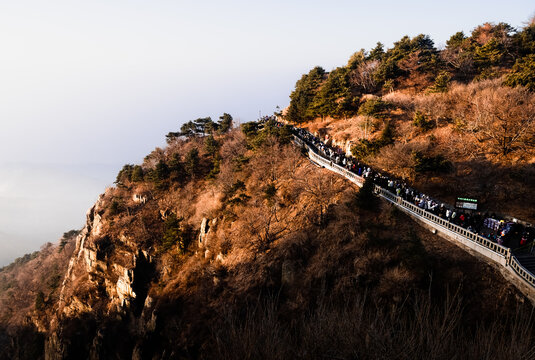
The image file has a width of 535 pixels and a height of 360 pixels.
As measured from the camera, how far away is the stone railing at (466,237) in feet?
54.2

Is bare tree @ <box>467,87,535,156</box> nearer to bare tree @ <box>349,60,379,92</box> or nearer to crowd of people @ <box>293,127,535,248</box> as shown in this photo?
crowd of people @ <box>293,127,535,248</box>

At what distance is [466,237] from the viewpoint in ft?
65.8

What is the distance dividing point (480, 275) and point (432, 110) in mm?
27346

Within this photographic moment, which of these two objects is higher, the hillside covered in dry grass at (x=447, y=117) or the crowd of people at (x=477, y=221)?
the hillside covered in dry grass at (x=447, y=117)

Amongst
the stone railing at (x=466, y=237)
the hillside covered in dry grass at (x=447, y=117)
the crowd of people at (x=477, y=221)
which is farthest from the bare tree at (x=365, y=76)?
the stone railing at (x=466, y=237)

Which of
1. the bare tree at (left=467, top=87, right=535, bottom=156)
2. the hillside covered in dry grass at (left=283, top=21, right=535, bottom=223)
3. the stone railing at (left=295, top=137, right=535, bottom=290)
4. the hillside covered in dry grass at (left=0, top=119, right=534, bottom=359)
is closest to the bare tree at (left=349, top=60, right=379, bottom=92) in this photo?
the hillside covered in dry grass at (left=283, top=21, right=535, bottom=223)

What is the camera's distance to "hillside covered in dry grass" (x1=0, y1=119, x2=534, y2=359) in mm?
10055

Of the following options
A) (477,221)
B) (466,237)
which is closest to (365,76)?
(477,221)

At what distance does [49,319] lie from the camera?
49562 mm

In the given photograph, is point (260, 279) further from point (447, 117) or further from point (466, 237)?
point (447, 117)

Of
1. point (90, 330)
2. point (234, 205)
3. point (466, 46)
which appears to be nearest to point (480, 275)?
point (234, 205)

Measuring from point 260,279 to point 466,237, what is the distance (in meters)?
18.7

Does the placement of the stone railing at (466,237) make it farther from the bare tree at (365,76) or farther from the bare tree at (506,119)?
the bare tree at (365,76)

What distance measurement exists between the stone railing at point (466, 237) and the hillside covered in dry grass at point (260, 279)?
40.0 inches
